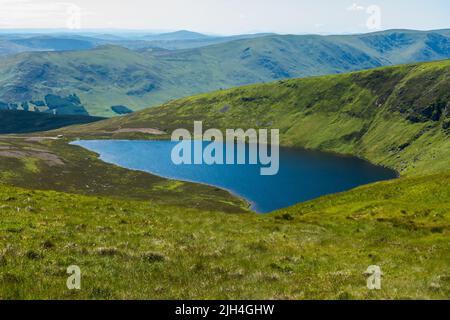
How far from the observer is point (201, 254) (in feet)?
77.2

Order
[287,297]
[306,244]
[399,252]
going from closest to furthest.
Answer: [287,297]
[399,252]
[306,244]

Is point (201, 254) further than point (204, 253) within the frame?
No

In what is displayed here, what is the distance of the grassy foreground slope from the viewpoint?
1691 centimetres

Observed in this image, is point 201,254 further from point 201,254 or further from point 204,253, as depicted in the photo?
point 204,253

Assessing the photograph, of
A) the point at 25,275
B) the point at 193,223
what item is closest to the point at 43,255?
the point at 25,275

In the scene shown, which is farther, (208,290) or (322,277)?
(322,277)

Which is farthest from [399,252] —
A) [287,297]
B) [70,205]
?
[70,205]

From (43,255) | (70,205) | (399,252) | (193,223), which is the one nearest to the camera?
(43,255)

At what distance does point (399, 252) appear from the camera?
27312 millimetres

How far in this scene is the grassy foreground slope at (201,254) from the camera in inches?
666

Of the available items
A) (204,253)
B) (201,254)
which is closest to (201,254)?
(201,254)

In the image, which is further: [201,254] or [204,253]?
[204,253]

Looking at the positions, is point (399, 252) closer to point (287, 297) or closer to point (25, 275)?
point (287, 297)

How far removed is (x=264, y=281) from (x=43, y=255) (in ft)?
34.5
